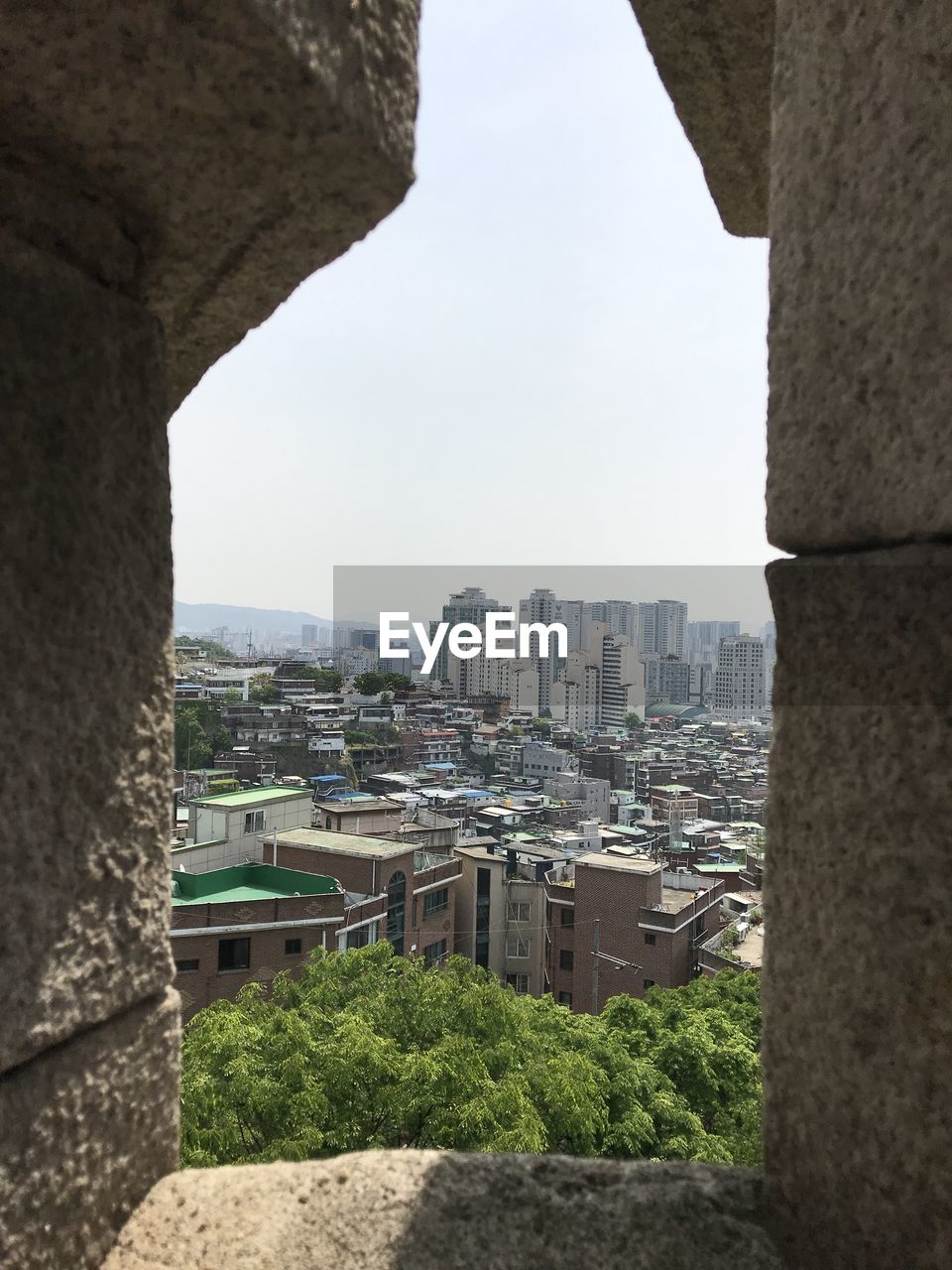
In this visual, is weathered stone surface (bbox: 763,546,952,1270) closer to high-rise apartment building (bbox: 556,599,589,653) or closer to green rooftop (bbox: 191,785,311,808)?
green rooftop (bbox: 191,785,311,808)

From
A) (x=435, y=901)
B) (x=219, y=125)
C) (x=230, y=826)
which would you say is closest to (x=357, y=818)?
(x=435, y=901)

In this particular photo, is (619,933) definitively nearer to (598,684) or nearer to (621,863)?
(621,863)

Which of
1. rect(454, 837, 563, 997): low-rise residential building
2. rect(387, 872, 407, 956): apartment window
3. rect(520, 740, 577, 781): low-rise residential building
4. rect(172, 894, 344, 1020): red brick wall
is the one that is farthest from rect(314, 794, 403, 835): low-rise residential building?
rect(520, 740, 577, 781): low-rise residential building

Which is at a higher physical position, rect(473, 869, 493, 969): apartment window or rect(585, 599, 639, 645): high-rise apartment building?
rect(585, 599, 639, 645): high-rise apartment building

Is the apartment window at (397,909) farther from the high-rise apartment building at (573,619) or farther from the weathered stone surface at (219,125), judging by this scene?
the high-rise apartment building at (573,619)

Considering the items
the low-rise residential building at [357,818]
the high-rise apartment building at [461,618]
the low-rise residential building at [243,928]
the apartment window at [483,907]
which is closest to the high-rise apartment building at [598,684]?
the high-rise apartment building at [461,618]

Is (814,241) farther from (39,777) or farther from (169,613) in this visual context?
(39,777)

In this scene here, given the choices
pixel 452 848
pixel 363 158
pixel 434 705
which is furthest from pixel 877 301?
pixel 434 705
